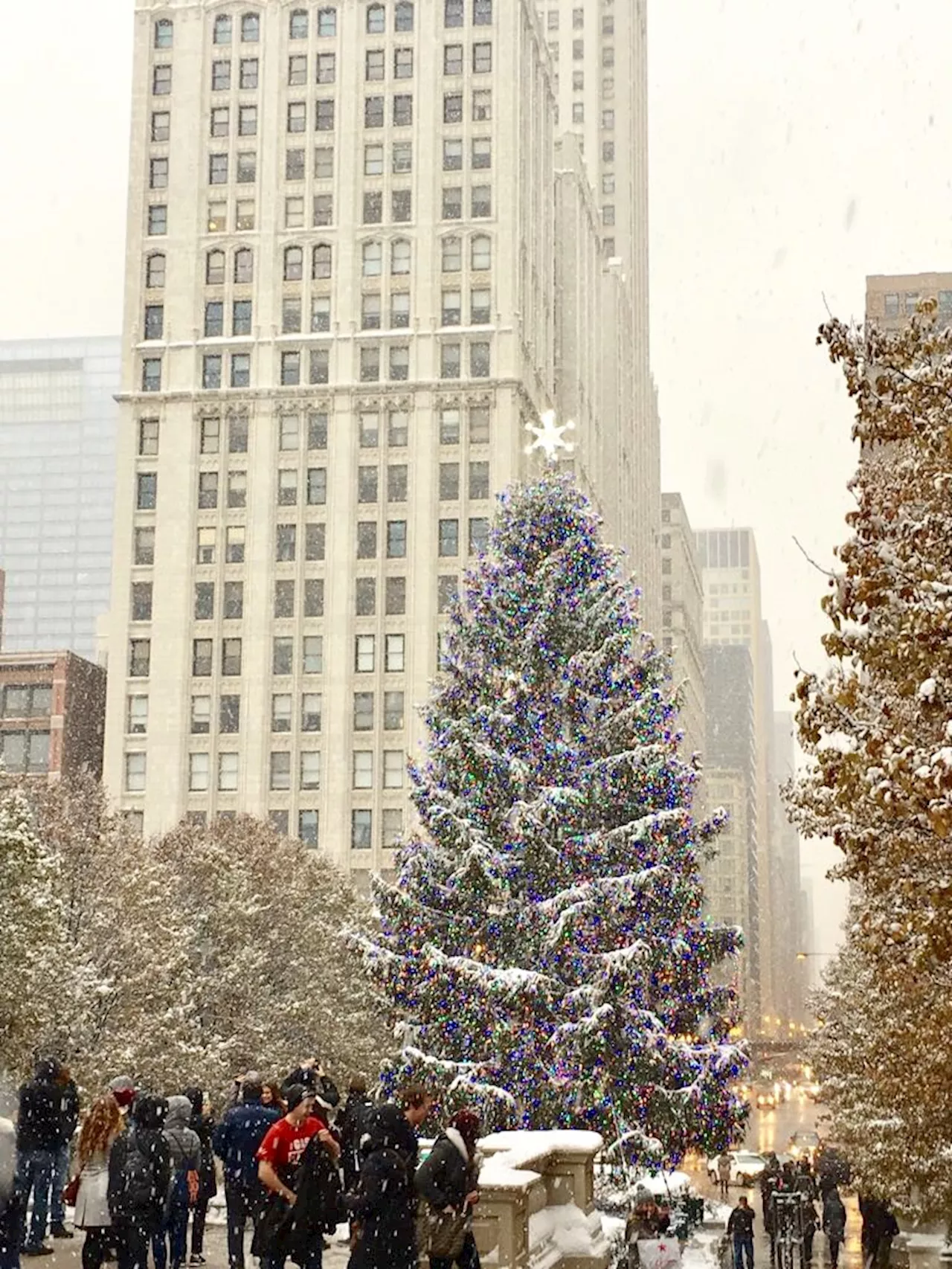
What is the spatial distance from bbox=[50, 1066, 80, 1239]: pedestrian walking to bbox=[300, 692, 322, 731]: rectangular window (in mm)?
80969

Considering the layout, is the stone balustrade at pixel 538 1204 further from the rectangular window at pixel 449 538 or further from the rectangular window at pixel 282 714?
the rectangular window at pixel 449 538

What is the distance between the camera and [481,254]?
106m

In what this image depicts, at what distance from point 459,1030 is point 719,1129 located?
A: 4.02 meters

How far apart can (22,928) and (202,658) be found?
2669 inches

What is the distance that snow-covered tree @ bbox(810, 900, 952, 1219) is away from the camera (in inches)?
851

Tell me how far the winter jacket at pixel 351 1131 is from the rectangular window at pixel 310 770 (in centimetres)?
8081

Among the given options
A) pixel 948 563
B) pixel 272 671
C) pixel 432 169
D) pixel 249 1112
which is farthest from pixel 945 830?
pixel 432 169

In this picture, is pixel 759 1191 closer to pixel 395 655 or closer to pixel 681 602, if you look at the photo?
pixel 395 655

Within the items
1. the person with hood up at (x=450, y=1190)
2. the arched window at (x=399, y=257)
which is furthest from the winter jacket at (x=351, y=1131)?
the arched window at (x=399, y=257)

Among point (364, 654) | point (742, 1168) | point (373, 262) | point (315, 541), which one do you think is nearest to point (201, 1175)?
point (742, 1168)

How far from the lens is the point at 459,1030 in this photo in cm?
2681

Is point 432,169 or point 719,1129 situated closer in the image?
point 719,1129

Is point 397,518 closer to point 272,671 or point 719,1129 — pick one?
point 272,671

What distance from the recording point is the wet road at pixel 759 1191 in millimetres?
38531
